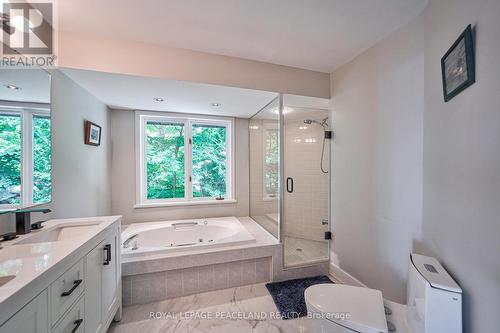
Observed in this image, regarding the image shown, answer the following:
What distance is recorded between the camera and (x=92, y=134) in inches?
83.9

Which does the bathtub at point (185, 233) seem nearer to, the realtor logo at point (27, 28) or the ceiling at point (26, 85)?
the ceiling at point (26, 85)

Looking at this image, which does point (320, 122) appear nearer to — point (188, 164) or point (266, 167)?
point (266, 167)

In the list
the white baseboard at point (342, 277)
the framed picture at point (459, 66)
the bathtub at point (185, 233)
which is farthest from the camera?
Result: the bathtub at point (185, 233)

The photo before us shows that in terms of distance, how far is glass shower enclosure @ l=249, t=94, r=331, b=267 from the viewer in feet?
7.80

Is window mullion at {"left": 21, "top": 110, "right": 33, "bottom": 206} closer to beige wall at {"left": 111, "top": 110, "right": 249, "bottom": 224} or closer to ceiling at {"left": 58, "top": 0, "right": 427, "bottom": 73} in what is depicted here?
ceiling at {"left": 58, "top": 0, "right": 427, "bottom": 73}

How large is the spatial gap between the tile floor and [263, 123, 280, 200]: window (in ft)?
3.90

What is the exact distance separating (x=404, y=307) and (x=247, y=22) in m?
2.29

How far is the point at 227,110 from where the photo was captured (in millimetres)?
2803

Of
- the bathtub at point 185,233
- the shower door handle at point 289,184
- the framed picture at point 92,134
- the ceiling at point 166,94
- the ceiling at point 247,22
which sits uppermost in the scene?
the ceiling at point 247,22

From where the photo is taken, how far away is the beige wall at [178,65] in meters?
1.63

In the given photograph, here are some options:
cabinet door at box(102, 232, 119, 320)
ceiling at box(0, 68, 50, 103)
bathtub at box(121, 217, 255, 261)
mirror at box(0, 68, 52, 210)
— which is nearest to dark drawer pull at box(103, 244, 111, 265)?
cabinet door at box(102, 232, 119, 320)

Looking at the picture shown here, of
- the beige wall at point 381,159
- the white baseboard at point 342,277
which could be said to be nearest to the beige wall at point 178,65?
the beige wall at point 381,159

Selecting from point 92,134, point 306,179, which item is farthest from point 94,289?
point 306,179

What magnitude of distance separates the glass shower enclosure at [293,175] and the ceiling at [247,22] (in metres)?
0.64
